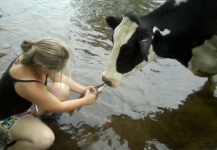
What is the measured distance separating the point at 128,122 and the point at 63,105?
46.3 inches

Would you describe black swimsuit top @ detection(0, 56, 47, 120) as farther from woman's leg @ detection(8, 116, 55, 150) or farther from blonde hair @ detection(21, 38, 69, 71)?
blonde hair @ detection(21, 38, 69, 71)

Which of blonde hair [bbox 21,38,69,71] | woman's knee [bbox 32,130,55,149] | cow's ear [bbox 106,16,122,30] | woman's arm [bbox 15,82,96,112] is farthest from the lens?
cow's ear [bbox 106,16,122,30]

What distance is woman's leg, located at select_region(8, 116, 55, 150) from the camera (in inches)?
108

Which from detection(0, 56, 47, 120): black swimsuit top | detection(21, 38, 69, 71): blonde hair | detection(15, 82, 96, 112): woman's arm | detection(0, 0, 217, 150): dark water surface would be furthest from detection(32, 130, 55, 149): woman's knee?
detection(21, 38, 69, 71): blonde hair

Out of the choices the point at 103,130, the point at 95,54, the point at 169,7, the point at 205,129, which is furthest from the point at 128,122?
the point at 95,54

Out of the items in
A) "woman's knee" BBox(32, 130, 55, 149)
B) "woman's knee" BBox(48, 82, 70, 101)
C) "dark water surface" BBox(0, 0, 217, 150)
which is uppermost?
"woman's knee" BBox(48, 82, 70, 101)

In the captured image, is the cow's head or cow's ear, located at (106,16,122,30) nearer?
the cow's head

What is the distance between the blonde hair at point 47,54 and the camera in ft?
8.29

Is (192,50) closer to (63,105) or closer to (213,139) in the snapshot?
(213,139)

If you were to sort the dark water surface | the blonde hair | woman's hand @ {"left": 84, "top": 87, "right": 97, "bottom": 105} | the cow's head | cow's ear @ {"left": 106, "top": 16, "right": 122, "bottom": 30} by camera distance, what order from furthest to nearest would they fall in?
cow's ear @ {"left": 106, "top": 16, "right": 122, "bottom": 30}
the dark water surface
the cow's head
woman's hand @ {"left": 84, "top": 87, "right": 97, "bottom": 105}
the blonde hair

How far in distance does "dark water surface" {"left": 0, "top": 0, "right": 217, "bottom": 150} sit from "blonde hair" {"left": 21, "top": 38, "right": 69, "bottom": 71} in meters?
1.06

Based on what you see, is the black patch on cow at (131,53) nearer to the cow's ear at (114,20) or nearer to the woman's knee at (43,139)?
the cow's ear at (114,20)

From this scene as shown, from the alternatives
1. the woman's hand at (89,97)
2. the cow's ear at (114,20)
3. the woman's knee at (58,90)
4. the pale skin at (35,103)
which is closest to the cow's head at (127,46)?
the cow's ear at (114,20)

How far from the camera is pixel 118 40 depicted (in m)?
3.43
